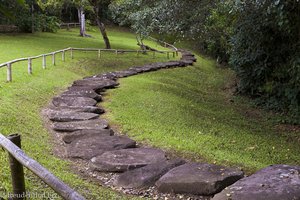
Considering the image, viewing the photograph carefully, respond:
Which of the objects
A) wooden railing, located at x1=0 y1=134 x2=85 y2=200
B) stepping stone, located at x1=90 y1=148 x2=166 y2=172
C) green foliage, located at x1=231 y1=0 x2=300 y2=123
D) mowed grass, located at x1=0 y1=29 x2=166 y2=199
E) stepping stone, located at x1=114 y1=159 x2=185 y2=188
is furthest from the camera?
green foliage, located at x1=231 y1=0 x2=300 y2=123

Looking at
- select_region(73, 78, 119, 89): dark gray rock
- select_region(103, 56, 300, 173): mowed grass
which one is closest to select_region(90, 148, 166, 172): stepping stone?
select_region(103, 56, 300, 173): mowed grass

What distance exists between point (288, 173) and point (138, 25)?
1113 centimetres

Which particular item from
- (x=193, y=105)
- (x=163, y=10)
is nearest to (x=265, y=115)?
(x=193, y=105)

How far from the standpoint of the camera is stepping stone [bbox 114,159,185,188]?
228 inches

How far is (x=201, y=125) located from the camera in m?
10.7

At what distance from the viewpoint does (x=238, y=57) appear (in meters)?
15.9

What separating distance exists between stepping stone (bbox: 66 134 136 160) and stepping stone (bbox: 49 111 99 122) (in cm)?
157

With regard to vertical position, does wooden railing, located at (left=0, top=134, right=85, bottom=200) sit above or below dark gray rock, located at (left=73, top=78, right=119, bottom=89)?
above

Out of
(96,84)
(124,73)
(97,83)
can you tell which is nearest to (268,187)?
(96,84)

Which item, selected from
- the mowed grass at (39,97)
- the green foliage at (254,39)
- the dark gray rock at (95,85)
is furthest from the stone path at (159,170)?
the green foliage at (254,39)

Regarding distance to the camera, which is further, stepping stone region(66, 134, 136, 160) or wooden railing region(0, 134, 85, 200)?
stepping stone region(66, 134, 136, 160)

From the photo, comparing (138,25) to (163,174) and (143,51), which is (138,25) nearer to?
(163,174)

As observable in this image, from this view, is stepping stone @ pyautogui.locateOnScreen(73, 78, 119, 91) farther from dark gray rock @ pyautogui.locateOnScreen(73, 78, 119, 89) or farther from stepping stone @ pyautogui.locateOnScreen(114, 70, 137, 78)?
stepping stone @ pyautogui.locateOnScreen(114, 70, 137, 78)

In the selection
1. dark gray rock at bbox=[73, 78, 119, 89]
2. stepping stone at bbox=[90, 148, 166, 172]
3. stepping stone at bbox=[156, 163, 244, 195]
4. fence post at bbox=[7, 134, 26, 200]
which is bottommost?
dark gray rock at bbox=[73, 78, 119, 89]
